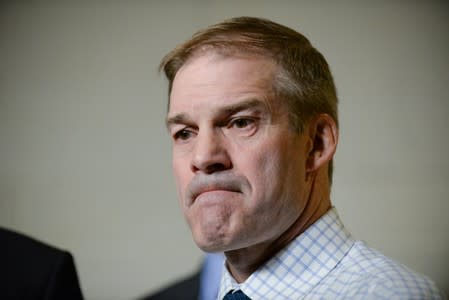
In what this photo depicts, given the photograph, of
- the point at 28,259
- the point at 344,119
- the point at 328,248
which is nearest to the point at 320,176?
the point at 328,248

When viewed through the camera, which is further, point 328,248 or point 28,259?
point 28,259

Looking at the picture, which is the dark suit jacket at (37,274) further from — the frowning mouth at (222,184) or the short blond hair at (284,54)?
the short blond hair at (284,54)

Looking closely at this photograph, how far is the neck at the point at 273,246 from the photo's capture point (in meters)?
1.33

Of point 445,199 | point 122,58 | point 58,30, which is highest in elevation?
point 58,30

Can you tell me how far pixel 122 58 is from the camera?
2.88 m

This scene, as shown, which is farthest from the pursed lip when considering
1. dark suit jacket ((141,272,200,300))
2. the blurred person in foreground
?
dark suit jacket ((141,272,200,300))

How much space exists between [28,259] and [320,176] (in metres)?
0.84

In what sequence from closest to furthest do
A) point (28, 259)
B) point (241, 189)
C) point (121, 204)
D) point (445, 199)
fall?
point (241, 189) < point (28, 259) < point (445, 199) < point (121, 204)

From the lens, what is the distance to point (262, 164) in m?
1.26

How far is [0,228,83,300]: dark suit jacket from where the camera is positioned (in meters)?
1.52

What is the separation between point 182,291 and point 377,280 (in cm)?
149

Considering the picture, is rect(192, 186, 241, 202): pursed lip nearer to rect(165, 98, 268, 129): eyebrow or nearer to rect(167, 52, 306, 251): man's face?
rect(167, 52, 306, 251): man's face

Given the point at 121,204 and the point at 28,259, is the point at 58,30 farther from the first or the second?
the point at 28,259

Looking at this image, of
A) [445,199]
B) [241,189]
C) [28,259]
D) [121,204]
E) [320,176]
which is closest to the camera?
[241,189]
